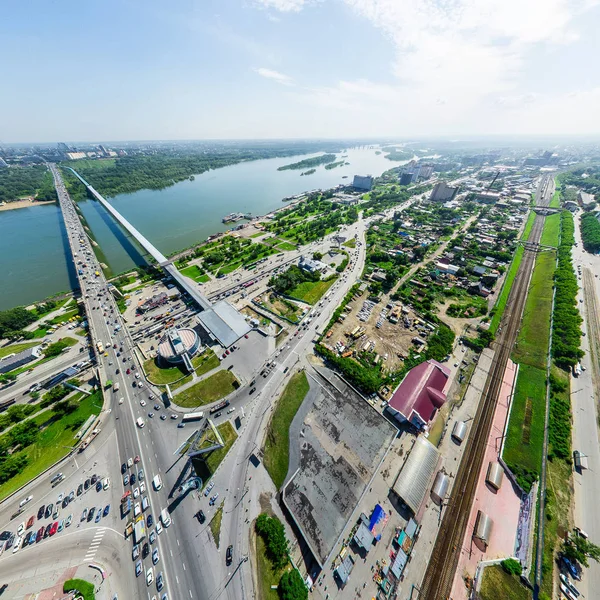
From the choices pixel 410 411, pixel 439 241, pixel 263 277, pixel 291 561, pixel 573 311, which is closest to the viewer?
pixel 291 561

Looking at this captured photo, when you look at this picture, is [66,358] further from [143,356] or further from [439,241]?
[439,241]

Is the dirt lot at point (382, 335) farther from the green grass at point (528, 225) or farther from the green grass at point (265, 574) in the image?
the green grass at point (528, 225)

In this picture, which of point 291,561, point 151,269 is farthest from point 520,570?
point 151,269

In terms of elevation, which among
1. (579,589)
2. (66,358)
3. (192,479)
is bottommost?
(579,589)

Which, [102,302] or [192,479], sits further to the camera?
[102,302]

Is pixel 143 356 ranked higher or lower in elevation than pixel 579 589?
higher

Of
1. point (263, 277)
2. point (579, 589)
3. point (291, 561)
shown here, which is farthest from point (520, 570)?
point (263, 277)

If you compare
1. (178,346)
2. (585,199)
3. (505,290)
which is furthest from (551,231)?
(178,346)

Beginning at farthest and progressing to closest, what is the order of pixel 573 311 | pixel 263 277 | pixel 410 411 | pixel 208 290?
pixel 263 277, pixel 208 290, pixel 573 311, pixel 410 411
